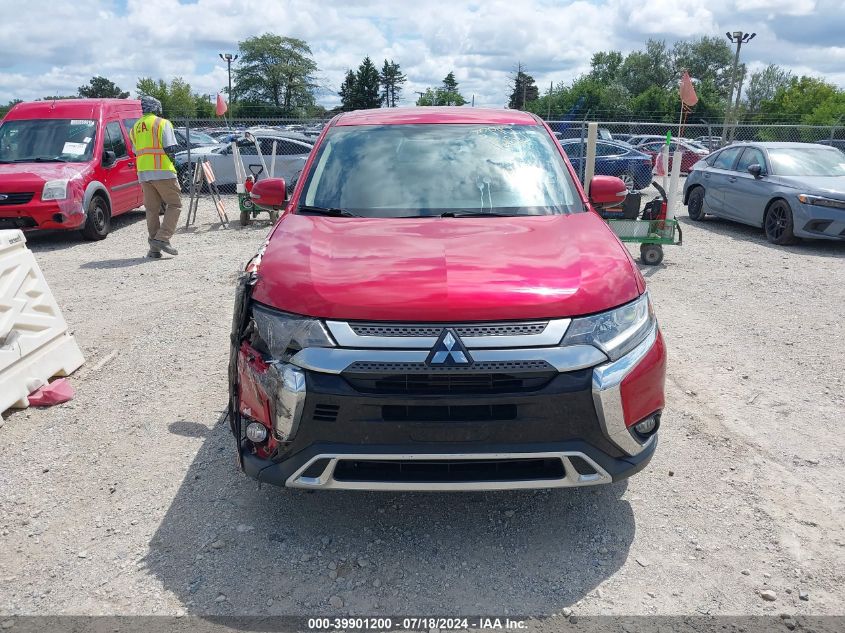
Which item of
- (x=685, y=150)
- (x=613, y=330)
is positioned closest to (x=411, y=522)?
(x=613, y=330)

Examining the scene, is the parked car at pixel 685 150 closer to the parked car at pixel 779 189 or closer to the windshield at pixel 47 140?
the parked car at pixel 779 189

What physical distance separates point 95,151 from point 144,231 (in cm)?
157

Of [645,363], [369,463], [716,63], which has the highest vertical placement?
[716,63]

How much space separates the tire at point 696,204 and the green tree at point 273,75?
8011 cm

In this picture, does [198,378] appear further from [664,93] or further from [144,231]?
[664,93]

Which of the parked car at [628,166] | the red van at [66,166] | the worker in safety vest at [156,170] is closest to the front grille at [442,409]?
the worker in safety vest at [156,170]

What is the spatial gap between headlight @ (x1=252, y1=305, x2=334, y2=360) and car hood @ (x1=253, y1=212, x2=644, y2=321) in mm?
46

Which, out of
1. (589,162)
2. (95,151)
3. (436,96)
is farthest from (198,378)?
(436,96)

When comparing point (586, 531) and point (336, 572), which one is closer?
point (336, 572)

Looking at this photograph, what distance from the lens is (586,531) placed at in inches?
123

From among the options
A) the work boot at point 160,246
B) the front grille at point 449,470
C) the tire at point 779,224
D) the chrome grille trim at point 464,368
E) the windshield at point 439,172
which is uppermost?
the windshield at point 439,172

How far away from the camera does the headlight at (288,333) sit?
2.68 meters

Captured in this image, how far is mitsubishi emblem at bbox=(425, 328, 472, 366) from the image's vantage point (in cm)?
258

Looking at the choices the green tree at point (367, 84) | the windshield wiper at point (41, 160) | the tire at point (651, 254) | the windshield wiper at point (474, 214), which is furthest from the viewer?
the green tree at point (367, 84)
